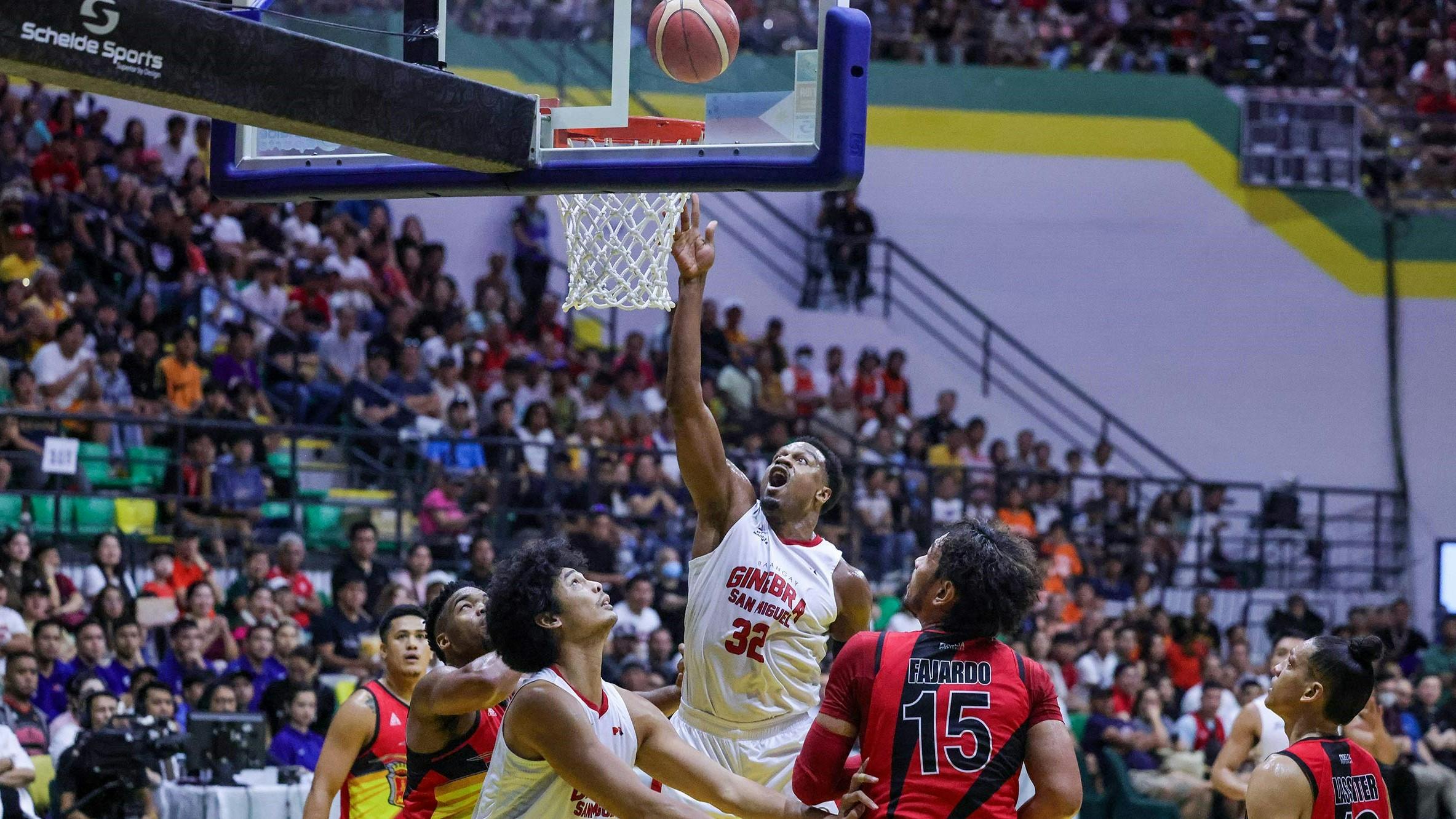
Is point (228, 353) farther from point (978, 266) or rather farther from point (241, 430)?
point (978, 266)

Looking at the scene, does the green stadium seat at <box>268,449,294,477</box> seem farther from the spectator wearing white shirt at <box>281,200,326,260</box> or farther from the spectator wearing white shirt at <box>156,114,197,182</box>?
the spectator wearing white shirt at <box>156,114,197,182</box>

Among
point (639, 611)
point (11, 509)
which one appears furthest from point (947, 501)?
point (11, 509)

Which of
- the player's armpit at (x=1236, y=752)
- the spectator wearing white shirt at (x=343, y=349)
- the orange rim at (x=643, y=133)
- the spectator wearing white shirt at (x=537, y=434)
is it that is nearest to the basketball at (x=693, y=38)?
the orange rim at (x=643, y=133)

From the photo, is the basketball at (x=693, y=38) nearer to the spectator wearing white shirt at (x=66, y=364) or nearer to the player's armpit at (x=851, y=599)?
the player's armpit at (x=851, y=599)

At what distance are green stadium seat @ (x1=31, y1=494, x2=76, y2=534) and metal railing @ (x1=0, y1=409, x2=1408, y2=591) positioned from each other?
0.04ft

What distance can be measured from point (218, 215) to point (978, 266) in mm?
8243

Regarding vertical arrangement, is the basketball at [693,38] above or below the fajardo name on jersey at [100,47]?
above

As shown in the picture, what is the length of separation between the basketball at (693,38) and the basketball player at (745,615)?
1.51 feet

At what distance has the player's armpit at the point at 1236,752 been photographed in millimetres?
7121

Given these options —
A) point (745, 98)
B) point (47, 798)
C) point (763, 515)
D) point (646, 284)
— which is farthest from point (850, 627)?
point (47, 798)

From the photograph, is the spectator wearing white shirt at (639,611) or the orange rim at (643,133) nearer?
the orange rim at (643,133)

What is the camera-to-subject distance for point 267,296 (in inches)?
560

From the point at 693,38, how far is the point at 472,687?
2000 mm

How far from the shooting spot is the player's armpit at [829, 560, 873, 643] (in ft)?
19.3
